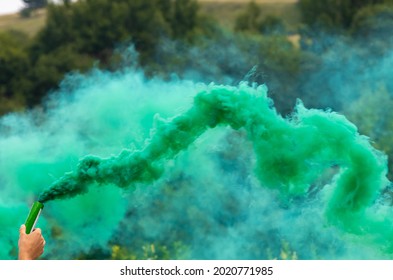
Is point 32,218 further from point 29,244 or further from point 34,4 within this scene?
point 34,4

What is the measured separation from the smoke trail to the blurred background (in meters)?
0.34

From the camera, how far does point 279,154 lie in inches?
327

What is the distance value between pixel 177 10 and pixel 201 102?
946 inches

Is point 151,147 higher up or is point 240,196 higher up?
point 240,196

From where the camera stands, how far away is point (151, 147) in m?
8.06

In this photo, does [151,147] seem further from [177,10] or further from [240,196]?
[177,10]

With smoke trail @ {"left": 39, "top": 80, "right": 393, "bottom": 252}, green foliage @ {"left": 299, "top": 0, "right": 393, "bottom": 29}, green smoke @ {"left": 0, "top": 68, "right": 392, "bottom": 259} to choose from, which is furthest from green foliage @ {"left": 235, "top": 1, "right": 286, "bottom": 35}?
smoke trail @ {"left": 39, "top": 80, "right": 393, "bottom": 252}

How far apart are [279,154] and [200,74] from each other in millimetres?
13035

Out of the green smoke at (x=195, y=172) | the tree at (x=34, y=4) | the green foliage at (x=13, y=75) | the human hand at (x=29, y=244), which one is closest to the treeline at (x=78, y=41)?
the green foliage at (x=13, y=75)

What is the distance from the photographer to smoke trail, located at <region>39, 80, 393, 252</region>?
7.94 meters

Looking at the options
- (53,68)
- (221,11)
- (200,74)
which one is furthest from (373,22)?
(221,11)

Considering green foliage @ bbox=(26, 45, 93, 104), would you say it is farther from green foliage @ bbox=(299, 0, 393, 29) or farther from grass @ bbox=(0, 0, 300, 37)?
grass @ bbox=(0, 0, 300, 37)

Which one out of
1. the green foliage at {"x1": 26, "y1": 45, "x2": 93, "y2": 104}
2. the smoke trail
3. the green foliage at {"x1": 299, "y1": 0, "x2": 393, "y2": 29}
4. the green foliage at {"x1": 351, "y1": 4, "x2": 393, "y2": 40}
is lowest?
the smoke trail
